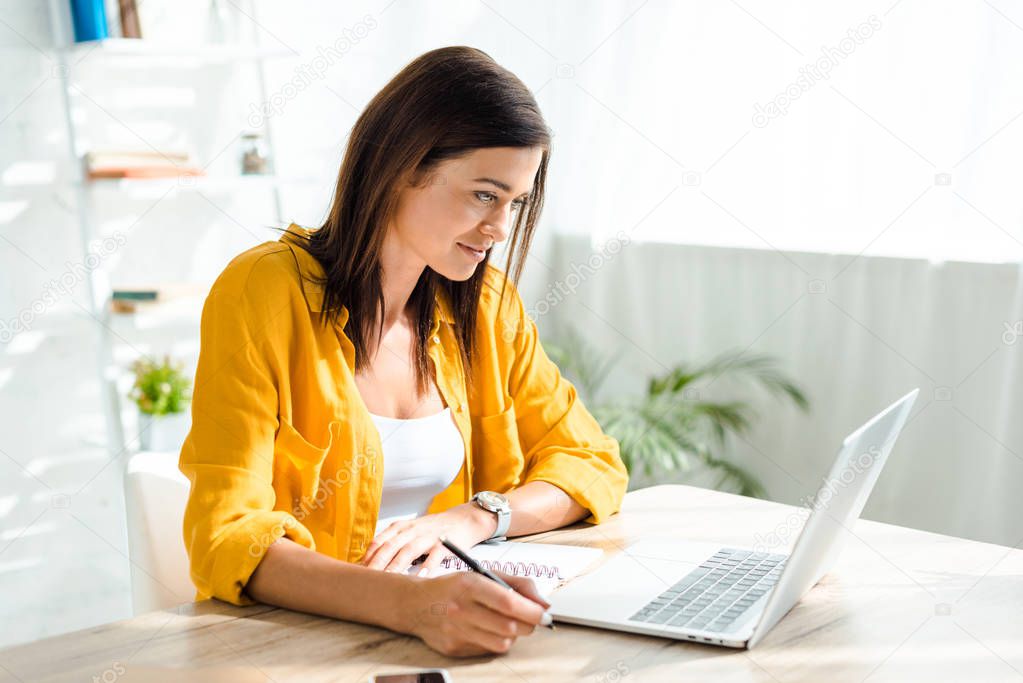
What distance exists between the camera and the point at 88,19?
264 centimetres

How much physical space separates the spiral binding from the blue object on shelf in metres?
1.89

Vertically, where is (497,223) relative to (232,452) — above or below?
above

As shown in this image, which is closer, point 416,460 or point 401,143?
point 401,143

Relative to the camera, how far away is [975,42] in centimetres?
260

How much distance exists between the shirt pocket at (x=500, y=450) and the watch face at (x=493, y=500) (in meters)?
0.18

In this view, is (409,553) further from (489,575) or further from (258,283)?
(258,283)

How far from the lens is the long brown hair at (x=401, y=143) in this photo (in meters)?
1.49

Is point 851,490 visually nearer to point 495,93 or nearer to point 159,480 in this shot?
point 495,93

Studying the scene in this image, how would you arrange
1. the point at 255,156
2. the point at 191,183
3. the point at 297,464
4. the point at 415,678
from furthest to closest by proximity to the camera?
1. the point at 255,156
2. the point at 191,183
3. the point at 297,464
4. the point at 415,678

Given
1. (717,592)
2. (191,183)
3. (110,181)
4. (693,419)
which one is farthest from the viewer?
Result: (693,419)

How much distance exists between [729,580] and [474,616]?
0.37m

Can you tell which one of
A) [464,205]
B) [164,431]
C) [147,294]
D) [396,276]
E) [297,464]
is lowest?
[164,431]

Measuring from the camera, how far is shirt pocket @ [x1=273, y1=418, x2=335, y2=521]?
1.46m

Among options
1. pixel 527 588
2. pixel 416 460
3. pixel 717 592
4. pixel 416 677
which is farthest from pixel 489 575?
pixel 416 460
